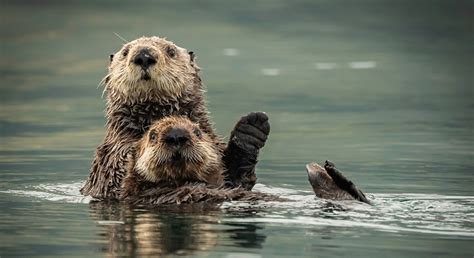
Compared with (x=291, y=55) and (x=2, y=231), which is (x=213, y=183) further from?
(x=291, y=55)

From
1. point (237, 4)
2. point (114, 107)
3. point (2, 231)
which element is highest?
point (237, 4)

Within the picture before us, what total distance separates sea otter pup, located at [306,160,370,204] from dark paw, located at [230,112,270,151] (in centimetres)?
59

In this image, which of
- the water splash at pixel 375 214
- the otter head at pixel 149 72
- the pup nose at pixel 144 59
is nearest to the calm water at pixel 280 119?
the water splash at pixel 375 214

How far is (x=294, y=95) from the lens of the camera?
733 inches

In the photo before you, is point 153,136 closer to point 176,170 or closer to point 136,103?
point 176,170

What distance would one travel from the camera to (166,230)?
27.2ft

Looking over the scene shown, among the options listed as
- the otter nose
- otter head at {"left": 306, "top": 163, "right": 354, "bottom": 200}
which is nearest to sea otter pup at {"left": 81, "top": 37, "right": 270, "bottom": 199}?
the otter nose

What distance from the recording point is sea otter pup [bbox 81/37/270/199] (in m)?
9.52

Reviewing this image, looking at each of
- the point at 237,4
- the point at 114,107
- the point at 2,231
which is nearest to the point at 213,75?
the point at 237,4

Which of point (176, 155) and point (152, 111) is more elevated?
point (152, 111)

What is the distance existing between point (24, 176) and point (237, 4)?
679 inches

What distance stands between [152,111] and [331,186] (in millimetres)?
1535

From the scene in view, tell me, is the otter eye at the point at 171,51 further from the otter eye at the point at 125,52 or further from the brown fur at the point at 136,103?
the otter eye at the point at 125,52

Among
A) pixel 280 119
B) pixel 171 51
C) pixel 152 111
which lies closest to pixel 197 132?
pixel 152 111
